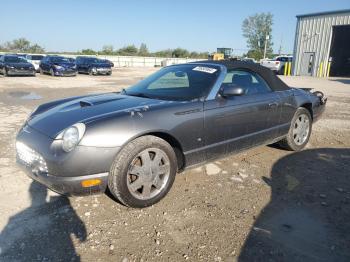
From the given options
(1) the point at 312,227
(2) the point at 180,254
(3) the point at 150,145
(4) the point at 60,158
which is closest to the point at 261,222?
(1) the point at 312,227

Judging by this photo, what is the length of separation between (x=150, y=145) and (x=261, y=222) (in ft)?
4.26

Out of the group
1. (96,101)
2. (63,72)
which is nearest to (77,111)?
(96,101)

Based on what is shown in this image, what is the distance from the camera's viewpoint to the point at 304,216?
3090mm

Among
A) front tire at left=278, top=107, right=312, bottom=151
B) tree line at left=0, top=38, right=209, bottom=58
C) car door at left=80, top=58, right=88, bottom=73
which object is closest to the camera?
front tire at left=278, top=107, right=312, bottom=151

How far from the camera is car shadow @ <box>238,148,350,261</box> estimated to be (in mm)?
2533

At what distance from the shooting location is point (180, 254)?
2508mm

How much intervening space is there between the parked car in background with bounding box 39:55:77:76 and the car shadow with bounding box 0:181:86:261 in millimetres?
20719

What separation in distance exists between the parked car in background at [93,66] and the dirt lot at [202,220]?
846 inches

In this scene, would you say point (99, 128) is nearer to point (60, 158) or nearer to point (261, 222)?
point (60, 158)

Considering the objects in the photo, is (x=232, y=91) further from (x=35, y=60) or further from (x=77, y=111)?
(x=35, y=60)

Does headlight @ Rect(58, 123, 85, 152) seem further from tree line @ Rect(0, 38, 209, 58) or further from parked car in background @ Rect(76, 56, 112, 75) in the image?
tree line @ Rect(0, 38, 209, 58)

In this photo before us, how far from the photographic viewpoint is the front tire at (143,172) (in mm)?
2965

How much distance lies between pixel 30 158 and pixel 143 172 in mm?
1114

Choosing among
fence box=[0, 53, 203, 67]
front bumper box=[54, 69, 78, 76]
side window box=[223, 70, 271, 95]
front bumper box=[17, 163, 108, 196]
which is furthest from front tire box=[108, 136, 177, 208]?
fence box=[0, 53, 203, 67]
